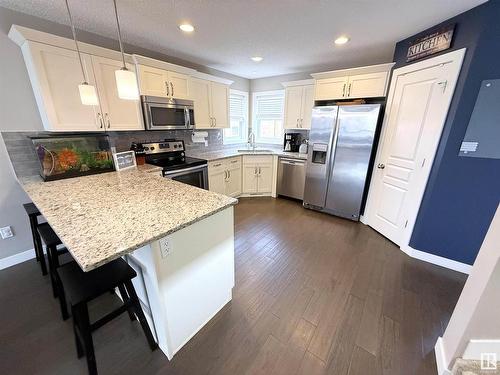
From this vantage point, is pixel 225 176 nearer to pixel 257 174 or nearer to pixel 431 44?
pixel 257 174

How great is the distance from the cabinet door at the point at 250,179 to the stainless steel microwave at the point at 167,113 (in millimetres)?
1379

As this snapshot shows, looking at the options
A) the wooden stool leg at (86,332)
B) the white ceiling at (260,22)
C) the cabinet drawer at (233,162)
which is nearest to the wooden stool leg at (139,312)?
the wooden stool leg at (86,332)

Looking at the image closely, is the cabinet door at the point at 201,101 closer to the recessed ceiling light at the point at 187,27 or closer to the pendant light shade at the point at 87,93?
the recessed ceiling light at the point at 187,27

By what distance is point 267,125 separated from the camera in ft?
15.5

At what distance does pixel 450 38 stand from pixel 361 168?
1.57m

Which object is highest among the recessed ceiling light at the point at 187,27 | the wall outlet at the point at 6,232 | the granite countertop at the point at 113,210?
the recessed ceiling light at the point at 187,27

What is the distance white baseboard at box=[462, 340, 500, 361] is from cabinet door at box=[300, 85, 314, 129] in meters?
3.30

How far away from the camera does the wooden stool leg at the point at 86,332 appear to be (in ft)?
3.58

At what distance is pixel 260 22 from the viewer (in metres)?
2.01

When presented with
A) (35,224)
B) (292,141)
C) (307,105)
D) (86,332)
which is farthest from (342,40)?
(35,224)

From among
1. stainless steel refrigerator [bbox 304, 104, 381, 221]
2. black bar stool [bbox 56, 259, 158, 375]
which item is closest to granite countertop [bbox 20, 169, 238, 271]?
black bar stool [bbox 56, 259, 158, 375]

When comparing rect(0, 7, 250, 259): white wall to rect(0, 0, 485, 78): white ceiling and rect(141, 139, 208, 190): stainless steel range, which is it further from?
rect(141, 139, 208, 190): stainless steel range

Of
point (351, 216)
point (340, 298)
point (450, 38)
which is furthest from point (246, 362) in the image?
point (450, 38)

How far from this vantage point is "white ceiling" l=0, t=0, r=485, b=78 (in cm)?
171
